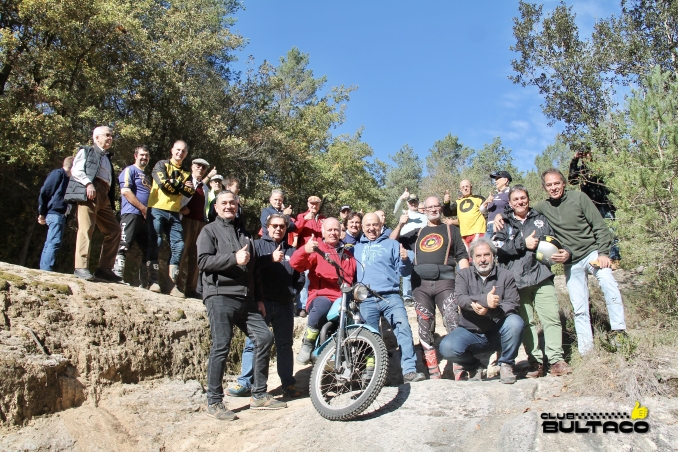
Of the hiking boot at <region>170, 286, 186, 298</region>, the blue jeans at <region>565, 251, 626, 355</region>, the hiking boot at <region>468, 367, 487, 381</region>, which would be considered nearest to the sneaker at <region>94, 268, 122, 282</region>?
the hiking boot at <region>170, 286, 186, 298</region>

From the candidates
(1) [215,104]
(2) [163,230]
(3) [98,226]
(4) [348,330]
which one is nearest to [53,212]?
(3) [98,226]

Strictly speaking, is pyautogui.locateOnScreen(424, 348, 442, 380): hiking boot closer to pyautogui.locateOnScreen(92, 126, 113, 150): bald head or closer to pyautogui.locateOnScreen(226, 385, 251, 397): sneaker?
pyautogui.locateOnScreen(226, 385, 251, 397): sneaker

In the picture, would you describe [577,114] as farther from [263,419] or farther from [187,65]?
[263,419]

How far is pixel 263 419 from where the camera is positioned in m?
4.34

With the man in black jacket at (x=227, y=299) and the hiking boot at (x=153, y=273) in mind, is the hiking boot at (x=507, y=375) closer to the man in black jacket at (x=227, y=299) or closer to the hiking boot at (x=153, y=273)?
the man in black jacket at (x=227, y=299)

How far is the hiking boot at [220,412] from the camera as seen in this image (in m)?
4.26

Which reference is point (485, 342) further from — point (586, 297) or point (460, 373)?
point (586, 297)

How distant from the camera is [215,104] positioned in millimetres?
18719

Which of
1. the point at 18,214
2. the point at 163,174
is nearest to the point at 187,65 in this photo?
the point at 18,214

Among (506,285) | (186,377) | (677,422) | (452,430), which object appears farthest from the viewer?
(186,377)

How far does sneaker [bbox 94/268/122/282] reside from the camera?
17.7 ft

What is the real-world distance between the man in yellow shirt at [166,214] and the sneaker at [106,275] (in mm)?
498

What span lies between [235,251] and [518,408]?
2.81m

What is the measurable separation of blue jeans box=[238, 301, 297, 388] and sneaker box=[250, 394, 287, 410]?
0.43 metres
